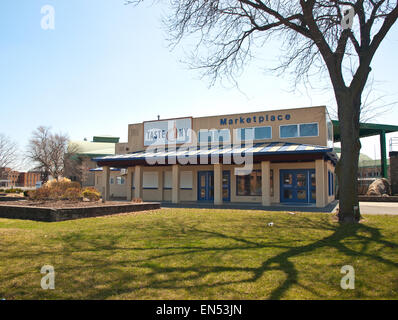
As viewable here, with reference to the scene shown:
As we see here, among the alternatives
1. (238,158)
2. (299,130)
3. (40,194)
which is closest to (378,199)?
(299,130)

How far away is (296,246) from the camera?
6699 millimetres

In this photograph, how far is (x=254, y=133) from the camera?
22.0 metres

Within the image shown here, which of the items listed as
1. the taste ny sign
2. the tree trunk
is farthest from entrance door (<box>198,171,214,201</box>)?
the tree trunk

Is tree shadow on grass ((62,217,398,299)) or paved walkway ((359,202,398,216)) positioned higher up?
tree shadow on grass ((62,217,398,299))

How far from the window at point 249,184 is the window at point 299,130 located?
3301mm

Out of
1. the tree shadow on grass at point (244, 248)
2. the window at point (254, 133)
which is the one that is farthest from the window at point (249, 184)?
the tree shadow on grass at point (244, 248)

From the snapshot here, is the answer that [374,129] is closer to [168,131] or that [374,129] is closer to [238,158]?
Answer: [238,158]

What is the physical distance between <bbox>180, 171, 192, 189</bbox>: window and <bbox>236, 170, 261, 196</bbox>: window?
13.2 feet

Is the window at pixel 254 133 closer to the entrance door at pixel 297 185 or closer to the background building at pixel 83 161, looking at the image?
the entrance door at pixel 297 185

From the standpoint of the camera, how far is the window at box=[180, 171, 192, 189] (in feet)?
79.3

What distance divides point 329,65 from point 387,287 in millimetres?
9155

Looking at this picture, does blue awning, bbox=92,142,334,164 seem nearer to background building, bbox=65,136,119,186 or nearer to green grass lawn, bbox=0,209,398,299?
green grass lawn, bbox=0,209,398,299
